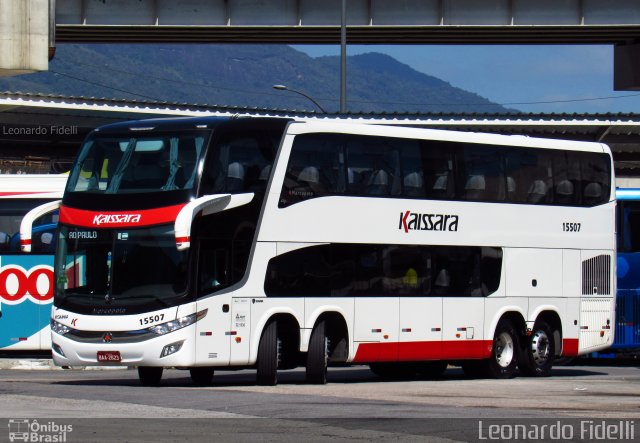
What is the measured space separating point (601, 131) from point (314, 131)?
38.7 meters

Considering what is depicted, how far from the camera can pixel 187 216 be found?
1956 cm

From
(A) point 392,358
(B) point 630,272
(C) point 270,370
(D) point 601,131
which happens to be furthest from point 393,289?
(D) point 601,131

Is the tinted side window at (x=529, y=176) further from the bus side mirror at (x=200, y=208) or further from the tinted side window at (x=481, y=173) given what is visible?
the bus side mirror at (x=200, y=208)

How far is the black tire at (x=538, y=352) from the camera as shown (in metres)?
25.1

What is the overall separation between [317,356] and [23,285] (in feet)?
31.8

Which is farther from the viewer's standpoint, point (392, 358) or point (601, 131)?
point (601, 131)

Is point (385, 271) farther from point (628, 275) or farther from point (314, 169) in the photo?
point (628, 275)

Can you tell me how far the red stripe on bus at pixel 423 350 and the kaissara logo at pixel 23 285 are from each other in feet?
29.7

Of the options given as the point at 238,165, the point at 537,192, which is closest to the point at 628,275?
the point at 537,192

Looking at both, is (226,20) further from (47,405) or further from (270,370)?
(47,405)

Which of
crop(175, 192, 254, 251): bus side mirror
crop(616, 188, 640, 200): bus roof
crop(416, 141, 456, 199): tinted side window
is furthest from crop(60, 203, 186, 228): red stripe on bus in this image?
crop(616, 188, 640, 200): bus roof

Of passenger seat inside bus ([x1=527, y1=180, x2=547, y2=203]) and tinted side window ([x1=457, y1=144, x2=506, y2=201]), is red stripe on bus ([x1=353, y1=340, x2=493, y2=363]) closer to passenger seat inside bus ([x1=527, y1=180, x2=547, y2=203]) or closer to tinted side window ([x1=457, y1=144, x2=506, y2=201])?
tinted side window ([x1=457, y1=144, x2=506, y2=201])

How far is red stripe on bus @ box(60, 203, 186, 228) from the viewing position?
19.9 metres

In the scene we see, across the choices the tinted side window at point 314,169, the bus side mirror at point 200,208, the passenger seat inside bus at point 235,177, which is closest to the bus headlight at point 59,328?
the bus side mirror at point 200,208
